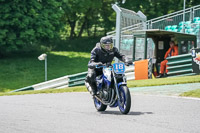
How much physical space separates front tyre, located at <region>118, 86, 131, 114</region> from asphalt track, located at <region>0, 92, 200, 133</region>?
133 millimetres

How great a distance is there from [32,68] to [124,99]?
2833cm

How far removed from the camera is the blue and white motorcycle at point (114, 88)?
27.4ft

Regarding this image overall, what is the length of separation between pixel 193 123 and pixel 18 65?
3054 cm

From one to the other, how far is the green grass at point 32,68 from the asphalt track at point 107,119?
2055 centimetres

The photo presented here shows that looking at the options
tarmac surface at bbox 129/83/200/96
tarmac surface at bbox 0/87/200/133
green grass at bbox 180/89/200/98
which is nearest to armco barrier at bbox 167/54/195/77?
tarmac surface at bbox 129/83/200/96

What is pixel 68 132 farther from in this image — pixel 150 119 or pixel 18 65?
pixel 18 65

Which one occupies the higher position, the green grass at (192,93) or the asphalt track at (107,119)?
the green grass at (192,93)

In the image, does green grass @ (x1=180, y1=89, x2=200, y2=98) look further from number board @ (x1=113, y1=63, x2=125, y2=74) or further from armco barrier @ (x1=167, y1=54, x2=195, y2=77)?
armco barrier @ (x1=167, y1=54, x2=195, y2=77)

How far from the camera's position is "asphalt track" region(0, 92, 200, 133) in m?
6.87

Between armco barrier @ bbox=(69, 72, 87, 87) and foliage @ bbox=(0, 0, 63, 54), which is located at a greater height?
foliage @ bbox=(0, 0, 63, 54)

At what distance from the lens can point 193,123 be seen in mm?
7223

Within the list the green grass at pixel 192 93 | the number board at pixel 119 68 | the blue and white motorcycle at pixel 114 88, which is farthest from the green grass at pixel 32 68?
the number board at pixel 119 68

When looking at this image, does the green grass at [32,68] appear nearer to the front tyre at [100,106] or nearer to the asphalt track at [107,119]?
the asphalt track at [107,119]

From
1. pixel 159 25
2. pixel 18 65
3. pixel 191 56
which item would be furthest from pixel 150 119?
pixel 18 65
